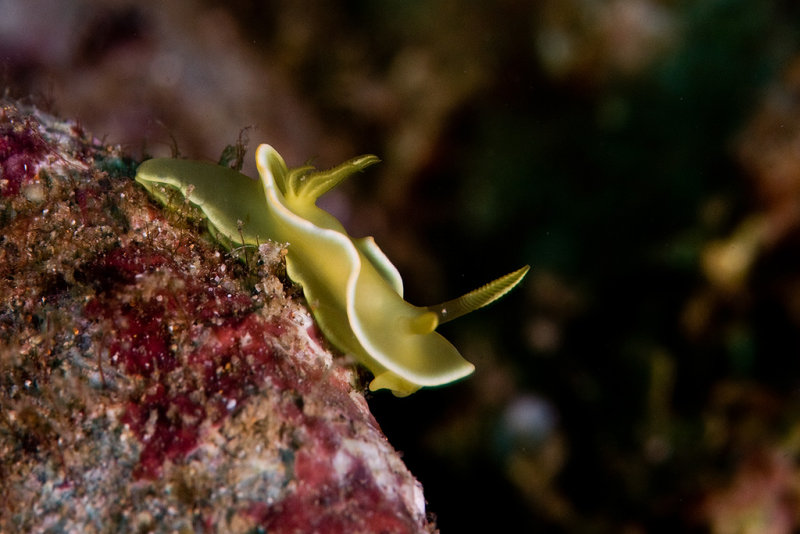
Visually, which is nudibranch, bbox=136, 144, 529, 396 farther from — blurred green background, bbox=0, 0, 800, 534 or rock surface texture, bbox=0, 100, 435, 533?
blurred green background, bbox=0, 0, 800, 534

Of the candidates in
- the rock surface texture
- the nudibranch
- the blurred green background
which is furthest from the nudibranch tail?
the blurred green background

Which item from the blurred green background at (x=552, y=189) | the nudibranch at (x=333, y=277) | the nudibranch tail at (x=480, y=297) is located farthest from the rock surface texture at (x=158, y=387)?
the blurred green background at (x=552, y=189)

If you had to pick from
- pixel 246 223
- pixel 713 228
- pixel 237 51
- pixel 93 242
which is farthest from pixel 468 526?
pixel 237 51

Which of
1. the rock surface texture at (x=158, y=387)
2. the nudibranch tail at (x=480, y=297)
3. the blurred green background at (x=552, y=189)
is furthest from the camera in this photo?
the blurred green background at (x=552, y=189)

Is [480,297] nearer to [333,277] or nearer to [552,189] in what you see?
[333,277]

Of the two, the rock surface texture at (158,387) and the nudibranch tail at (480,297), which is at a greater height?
the rock surface texture at (158,387)

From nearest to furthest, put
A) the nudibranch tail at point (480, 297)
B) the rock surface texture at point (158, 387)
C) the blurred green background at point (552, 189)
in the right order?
the rock surface texture at point (158, 387), the nudibranch tail at point (480, 297), the blurred green background at point (552, 189)

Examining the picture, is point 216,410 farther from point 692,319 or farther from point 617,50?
point 617,50

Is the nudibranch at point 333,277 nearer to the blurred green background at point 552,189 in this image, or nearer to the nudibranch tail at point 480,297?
the nudibranch tail at point 480,297

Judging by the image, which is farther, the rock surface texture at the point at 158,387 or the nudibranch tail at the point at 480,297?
the nudibranch tail at the point at 480,297
